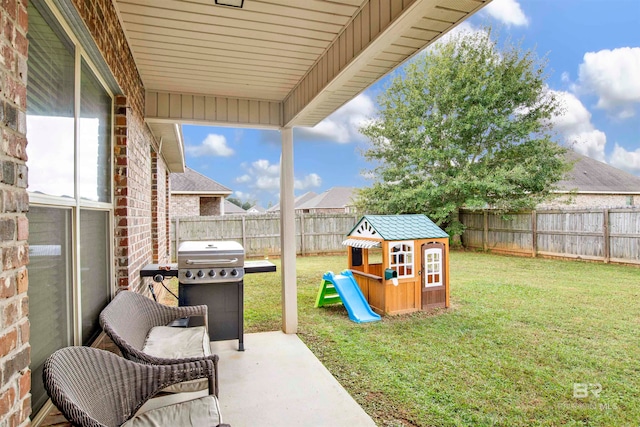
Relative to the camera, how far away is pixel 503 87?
12648 mm

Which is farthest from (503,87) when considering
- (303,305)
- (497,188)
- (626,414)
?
(626,414)

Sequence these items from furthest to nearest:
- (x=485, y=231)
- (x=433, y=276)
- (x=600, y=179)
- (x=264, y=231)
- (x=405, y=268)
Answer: (x=600, y=179) < (x=485, y=231) < (x=264, y=231) < (x=433, y=276) < (x=405, y=268)

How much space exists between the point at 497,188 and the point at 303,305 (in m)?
8.28

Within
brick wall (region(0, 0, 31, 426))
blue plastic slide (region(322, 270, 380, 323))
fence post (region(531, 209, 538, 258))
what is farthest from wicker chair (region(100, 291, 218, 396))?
fence post (region(531, 209, 538, 258))

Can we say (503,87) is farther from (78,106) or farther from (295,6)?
(78,106)

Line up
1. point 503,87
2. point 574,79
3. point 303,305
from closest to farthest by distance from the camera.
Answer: point 303,305 → point 503,87 → point 574,79

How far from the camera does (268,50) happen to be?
2.98 meters

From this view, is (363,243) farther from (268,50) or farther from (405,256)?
(268,50)

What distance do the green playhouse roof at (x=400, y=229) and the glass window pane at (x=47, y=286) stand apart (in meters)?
4.29

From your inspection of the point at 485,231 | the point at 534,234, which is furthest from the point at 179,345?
the point at 485,231

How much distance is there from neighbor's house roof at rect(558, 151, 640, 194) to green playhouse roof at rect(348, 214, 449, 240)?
532 inches

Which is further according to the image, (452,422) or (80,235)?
(452,422)

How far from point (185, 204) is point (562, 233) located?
14.1 meters

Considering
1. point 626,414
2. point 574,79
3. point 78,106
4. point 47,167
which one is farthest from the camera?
point 574,79
